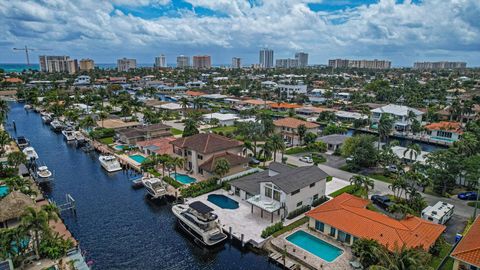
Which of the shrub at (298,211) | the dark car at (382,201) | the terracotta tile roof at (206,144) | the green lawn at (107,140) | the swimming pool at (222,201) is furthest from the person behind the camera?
the green lawn at (107,140)

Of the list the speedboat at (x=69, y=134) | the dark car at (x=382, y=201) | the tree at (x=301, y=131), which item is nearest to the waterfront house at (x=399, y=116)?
the tree at (x=301, y=131)

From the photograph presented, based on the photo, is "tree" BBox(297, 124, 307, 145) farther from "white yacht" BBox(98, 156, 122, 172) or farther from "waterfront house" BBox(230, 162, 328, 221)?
"white yacht" BBox(98, 156, 122, 172)

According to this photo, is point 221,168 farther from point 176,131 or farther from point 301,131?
point 176,131

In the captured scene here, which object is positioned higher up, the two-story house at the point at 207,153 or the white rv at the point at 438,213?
the two-story house at the point at 207,153

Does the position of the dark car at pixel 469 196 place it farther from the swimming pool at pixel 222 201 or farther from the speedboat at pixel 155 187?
the speedboat at pixel 155 187

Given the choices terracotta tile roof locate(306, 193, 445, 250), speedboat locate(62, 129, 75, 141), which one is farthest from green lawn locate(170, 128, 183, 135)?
terracotta tile roof locate(306, 193, 445, 250)

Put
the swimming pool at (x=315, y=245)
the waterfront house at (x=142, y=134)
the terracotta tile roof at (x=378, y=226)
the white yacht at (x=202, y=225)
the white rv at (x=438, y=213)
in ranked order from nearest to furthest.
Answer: the terracotta tile roof at (x=378, y=226), the swimming pool at (x=315, y=245), the white yacht at (x=202, y=225), the white rv at (x=438, y=213), the waterfront house at (x=142, y=134)

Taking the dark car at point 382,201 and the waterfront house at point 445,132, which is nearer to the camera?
the dark car at point 382,201

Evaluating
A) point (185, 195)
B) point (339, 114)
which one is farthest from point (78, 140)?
point (339, 114)
